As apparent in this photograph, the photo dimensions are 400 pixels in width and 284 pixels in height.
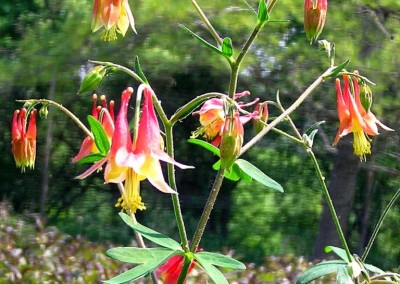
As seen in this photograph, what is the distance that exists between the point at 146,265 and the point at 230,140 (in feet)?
0.54

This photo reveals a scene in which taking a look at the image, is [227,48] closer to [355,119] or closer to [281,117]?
[281,117]

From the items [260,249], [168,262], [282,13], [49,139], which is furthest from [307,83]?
[168,262]

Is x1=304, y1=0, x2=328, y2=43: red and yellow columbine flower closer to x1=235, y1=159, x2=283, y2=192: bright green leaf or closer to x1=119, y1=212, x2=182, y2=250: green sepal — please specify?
x1=235, y1=159, x2=283, y2=192: bright green leaf

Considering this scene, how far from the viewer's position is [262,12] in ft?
2.98

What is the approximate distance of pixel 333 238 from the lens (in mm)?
4430

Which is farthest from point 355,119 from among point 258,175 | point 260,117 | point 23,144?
point 23,144

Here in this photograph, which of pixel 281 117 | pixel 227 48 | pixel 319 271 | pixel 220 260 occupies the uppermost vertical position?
pixel 227 48

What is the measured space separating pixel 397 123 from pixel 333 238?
0.74 metres

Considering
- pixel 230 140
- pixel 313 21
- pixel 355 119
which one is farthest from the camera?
pixel 355 119

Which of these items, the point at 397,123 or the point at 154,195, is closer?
the point at 397,123

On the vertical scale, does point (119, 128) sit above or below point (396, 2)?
above

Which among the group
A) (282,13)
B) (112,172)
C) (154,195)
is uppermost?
(112,172)

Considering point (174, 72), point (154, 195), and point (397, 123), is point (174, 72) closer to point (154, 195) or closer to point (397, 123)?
point (154, 195)

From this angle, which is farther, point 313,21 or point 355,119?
point 355,119
